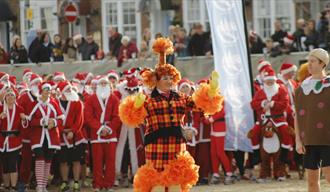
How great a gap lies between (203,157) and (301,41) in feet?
26.1

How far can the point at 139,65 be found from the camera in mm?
26312

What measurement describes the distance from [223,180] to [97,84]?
2819 millimetres

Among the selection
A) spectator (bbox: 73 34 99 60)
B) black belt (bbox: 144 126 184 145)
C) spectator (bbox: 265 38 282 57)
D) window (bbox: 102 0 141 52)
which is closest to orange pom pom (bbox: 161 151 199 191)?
black belt (bbox: 144 126 184 145)

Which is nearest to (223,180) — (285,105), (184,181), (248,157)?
(248,157)

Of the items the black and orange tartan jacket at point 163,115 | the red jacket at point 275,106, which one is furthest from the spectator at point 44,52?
the black and orange tartan jacket at point 163,115

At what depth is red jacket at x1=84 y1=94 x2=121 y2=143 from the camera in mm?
17969

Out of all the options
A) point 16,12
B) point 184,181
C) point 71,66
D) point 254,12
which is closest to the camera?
point 184,181

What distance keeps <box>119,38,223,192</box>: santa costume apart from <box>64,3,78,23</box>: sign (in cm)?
2392

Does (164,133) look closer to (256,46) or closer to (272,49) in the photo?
(272,49)

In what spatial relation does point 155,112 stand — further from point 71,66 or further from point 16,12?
point 16,12

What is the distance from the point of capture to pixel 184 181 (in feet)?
41.5

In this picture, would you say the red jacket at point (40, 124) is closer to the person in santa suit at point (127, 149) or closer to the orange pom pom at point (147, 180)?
the person in santa suit at point (127, 149)

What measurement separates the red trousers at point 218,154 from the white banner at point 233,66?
0.17 m

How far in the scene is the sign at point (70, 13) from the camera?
3656cm
